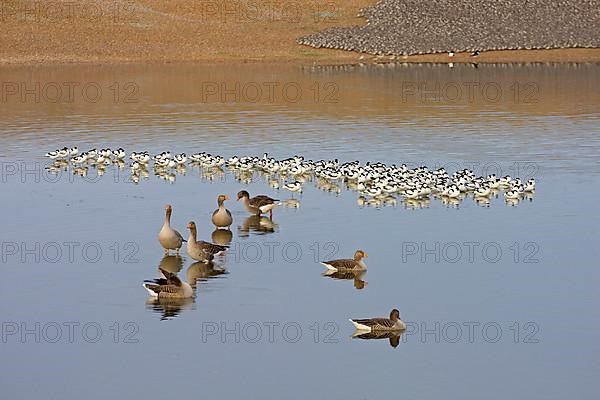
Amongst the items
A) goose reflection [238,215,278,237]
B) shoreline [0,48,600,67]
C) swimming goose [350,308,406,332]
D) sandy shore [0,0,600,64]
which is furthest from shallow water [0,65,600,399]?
sandy shore [0,0,600,64]

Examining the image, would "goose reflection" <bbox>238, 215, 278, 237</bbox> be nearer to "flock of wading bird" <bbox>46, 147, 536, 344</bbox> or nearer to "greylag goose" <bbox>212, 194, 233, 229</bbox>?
"flock of wading bird" <bbox>46, 147, 536, 344</bbox>

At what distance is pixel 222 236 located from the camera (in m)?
19.0

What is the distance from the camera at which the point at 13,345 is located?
13555 mm

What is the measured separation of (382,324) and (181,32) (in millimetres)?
51437

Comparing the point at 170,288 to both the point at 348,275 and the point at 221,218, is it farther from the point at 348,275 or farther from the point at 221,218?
the point at 221,218

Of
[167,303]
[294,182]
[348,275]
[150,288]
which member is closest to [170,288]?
[167,303]

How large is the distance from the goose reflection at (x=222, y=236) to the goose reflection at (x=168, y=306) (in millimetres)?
3366

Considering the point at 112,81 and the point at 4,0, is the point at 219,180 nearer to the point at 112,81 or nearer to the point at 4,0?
the point at 112,81

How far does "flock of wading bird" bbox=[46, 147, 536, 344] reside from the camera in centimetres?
1692

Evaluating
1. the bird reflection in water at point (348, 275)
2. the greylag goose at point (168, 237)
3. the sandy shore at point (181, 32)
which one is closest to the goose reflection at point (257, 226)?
the greylag goose at point (168, 237)

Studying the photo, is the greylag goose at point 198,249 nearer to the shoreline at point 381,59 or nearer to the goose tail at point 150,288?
the goose tail at point 150,288

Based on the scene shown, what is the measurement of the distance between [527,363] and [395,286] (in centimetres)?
334

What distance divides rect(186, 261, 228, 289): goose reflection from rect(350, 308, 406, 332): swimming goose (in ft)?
10.4

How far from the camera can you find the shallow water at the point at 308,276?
12.5m
